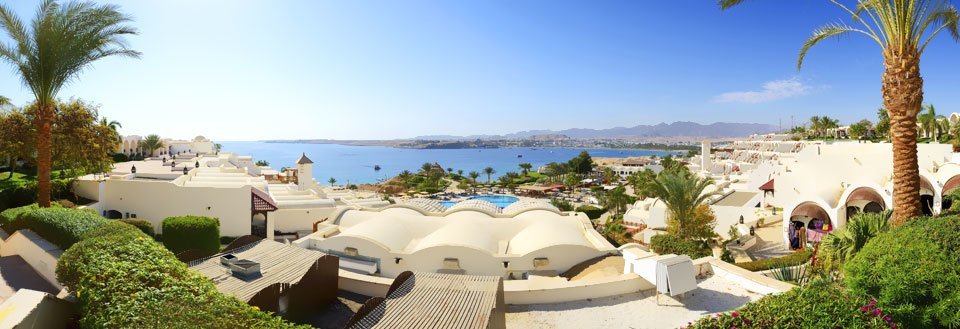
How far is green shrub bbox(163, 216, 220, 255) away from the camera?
45.3 ft

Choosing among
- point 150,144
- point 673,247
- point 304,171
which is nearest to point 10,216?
point 673,247

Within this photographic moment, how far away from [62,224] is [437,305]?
8.19m

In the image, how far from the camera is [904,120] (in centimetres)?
962

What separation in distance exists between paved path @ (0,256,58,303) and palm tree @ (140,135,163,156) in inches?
1973

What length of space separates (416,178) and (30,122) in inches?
2735

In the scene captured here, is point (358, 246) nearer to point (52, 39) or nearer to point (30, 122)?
point (52, 39)

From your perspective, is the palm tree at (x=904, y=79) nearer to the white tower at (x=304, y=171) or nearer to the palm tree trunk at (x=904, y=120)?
the palm tree trunk at (x=904, y=120)

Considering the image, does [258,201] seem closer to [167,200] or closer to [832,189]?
[167,200]

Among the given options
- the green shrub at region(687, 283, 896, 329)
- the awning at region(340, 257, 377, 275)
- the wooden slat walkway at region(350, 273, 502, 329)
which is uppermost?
the green shrub at region(687, 283, 896, 329)

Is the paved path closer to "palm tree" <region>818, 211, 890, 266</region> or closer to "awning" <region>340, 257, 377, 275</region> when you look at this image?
"awning" <region>340, 257, 377, 275</region>

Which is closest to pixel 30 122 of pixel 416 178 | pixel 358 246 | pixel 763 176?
pixel 358 246

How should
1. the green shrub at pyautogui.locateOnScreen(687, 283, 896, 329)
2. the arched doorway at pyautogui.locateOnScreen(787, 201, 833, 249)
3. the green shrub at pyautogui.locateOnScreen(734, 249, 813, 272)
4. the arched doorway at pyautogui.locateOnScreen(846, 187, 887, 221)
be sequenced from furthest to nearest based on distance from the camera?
the arched doorway at pyautogui.locateOnScreen(787, 201, 833, 249) → the arched doorway at pyautogui.locateOnScreen(846, 187, 887, 221) → the green shrub at pyautogui.locateOnScreen(734, 249, 813, 272) → the green shrub at pyautogui.locateOnScreen(687, 283, 896, 329)

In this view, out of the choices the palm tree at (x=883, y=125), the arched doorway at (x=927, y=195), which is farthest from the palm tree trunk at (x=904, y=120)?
the palm tree at (x=883, y=125)

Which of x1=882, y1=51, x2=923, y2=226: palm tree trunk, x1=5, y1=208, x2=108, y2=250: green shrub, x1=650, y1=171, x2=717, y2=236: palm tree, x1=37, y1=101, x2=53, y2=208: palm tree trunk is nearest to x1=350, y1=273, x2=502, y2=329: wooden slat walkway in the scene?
x1=5, y1=208, x2=108, y2=250: green shrub
